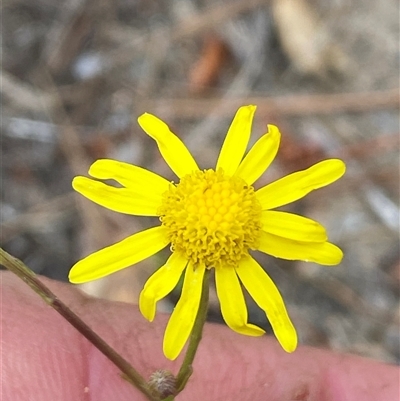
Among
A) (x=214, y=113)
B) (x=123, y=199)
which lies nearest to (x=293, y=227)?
Result: (x=123, y=199)

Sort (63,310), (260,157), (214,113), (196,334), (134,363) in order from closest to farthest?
(63,310) < (196,334) < (260,157) < (134,363) < (214,113)

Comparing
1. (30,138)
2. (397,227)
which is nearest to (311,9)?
(397,227)

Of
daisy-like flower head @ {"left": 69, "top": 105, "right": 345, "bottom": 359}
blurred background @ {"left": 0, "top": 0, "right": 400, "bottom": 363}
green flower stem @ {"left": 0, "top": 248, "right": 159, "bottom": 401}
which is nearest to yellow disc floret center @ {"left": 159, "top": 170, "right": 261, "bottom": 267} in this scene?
daisy-like flower head @ {"left": 69, "top": 105, "right": 345, "bottom": 359}

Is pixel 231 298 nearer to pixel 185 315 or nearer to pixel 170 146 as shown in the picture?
pixel 185 315

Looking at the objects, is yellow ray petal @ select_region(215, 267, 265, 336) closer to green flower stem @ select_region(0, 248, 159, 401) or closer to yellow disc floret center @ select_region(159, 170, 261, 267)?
yellow disc floret center @ select_region(159, 170, 261, 267)

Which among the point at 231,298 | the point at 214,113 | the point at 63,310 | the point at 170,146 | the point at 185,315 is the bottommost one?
the point at 63,310

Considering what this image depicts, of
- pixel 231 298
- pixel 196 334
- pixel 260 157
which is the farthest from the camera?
pixel 260 157

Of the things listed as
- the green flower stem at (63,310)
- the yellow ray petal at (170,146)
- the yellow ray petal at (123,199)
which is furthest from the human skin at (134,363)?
the yellow ray petal at (170,146)
